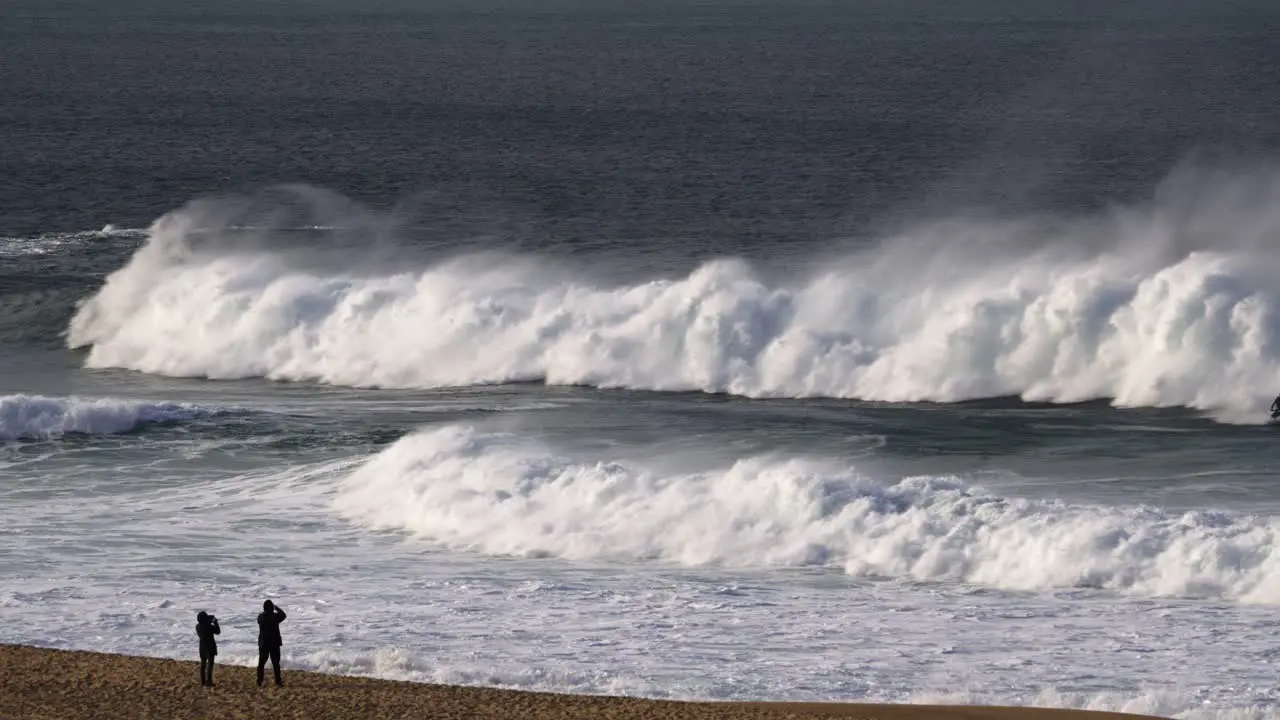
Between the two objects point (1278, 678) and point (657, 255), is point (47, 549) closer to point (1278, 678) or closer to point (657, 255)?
point (1278, 678)

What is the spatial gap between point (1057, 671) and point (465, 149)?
263 feet

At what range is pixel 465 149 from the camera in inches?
4072

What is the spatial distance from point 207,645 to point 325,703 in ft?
5.90

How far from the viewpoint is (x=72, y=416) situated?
42.8 meters

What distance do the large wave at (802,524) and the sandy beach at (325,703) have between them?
650cm

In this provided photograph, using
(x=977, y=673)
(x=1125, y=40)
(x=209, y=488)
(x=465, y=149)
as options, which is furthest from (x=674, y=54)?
(x=977, y=673)

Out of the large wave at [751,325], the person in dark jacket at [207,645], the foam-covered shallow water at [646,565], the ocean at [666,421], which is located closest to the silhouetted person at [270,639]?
the person in dark jacket at [207,645]

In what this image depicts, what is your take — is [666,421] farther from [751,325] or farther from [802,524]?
[802,524]

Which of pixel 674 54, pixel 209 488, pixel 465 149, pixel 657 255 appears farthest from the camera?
pixel 674 54

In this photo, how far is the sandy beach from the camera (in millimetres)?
24359

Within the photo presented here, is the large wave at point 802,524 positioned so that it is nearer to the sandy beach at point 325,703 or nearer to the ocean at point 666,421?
the ocean at point 666,421

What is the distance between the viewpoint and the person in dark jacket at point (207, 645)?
25188mm

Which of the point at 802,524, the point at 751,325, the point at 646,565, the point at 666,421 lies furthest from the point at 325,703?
the point at 751,325

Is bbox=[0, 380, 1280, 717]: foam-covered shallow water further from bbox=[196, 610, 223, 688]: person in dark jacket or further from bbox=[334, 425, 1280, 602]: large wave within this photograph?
bbox=[196, 610, 223, 688]: person in dark jacket
